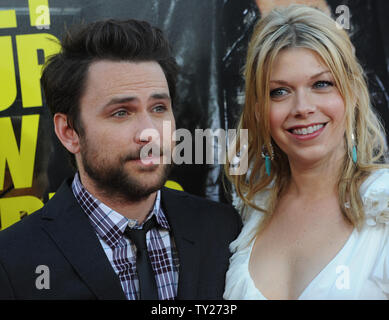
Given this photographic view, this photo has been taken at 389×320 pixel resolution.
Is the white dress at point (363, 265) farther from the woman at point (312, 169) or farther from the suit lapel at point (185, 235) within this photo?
the suit lapel at point (185, 235)

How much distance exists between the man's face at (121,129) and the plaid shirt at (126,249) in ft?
0.33

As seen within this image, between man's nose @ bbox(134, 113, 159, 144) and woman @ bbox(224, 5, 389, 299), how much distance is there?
21.5 inches

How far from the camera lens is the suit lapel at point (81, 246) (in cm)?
196

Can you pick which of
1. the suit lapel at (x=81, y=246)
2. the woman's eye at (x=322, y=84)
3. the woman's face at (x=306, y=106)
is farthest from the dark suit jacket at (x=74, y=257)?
the woman's eye at (x=322, y=84)

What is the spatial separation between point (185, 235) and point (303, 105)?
0.85m

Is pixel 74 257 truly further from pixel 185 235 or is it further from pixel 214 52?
pixel 214 52

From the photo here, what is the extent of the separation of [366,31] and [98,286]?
2302 millimetres

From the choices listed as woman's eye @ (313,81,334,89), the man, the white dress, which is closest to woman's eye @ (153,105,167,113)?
the man

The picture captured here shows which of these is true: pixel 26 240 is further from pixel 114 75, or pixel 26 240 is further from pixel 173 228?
pixel 114 75

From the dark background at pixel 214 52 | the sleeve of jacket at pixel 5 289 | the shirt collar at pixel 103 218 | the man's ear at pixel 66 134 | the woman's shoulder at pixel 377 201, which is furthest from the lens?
the dark background at pixel 214 52

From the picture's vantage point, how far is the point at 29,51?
2.80 m

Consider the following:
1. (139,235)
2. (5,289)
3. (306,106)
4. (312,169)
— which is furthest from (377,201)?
(5,289)
